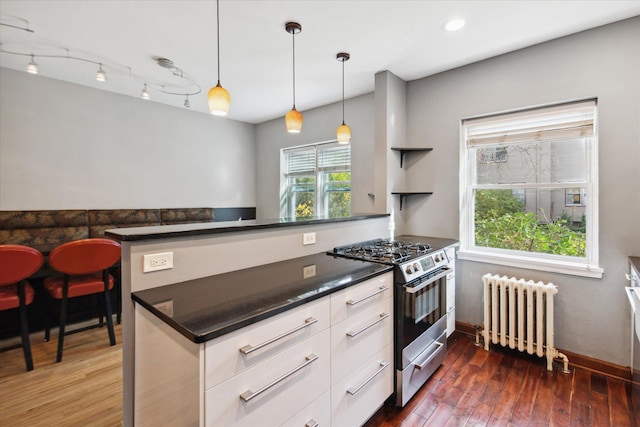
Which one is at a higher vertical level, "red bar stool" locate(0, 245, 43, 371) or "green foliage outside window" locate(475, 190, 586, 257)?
"green foliage outside window" locate(475, 190, 586, 257)

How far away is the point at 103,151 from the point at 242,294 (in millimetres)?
3767

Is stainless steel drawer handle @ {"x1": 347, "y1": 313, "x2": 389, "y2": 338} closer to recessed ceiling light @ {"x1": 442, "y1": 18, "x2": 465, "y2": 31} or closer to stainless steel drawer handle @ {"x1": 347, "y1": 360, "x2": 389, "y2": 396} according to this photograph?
stainless steel drawer handle @ {"x1": 347, "y1": 360, "x2": 389, "y2": 396}

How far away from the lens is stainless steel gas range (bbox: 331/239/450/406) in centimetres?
185

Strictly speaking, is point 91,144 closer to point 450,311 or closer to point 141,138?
point 141,138

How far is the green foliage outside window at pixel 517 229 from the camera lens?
8.13ft

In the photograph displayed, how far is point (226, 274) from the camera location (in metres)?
1.63

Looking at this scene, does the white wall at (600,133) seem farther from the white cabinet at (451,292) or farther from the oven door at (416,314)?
the oven door at (416,314)

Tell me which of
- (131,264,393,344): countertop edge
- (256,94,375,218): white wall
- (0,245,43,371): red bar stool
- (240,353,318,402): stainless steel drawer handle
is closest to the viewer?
(131,264,393,344): countertop edge

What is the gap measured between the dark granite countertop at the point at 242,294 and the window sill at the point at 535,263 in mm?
1507

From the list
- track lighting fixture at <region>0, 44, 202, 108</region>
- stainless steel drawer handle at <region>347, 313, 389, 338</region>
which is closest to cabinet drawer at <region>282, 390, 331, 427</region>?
stainless steel drawer handle at <region>347, 313, 389, 338</region>

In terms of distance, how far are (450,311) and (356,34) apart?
2.57 meters

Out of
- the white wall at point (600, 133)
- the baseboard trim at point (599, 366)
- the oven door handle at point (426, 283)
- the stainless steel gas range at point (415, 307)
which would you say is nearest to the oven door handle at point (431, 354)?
the stainless steel gas range at point (415, 307)

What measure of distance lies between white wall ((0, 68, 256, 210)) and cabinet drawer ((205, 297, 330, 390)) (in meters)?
3.84

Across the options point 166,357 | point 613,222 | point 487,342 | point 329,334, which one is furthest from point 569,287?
point 166,357
